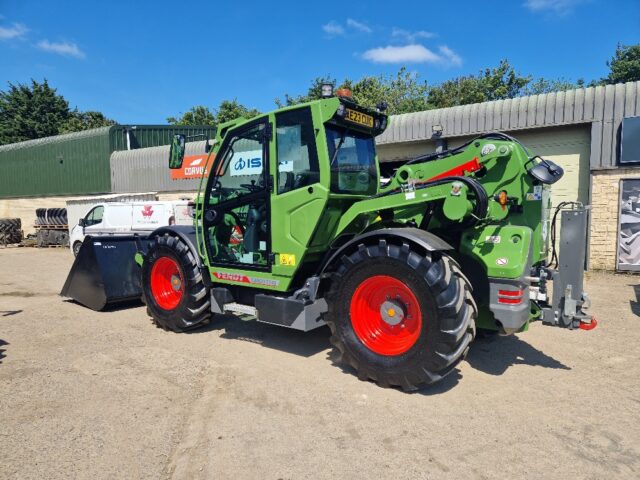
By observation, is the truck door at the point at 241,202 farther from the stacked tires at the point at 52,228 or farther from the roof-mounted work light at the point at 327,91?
the stacked tires at the point at 52,228

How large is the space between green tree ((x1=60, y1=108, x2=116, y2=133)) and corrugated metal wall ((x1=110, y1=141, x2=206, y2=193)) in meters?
16.9

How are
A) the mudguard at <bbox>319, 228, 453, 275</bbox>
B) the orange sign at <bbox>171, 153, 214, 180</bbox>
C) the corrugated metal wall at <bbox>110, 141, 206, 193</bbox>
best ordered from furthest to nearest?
the corrugated metal wall at <bbox>110, 141, 206, 193</bbox> → the orange sign at <bbox>171, 153, 214, 180</bbox> → the mudguard at <bbox>319, 228, 453, 275</bbox>

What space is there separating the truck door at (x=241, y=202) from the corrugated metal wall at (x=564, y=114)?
843 cm

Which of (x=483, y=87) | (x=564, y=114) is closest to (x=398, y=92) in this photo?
(x=483, y=87)

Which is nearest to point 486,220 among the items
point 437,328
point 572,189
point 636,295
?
point 437,328

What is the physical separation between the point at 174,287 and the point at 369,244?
3.14 metres

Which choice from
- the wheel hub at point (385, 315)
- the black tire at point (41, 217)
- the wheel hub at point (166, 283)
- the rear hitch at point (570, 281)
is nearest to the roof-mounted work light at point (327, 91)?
the wheel hub at point (385, 315)

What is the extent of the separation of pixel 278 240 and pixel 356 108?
1634 mm

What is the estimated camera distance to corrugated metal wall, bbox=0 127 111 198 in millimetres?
22406

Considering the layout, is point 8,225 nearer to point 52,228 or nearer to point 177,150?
point 52,228

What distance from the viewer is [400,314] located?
13.6 feet

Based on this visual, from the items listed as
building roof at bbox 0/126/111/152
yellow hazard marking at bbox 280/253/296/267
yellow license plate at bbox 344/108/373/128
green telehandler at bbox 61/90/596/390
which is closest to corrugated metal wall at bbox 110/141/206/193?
building roof at bbox 0/126/111/152

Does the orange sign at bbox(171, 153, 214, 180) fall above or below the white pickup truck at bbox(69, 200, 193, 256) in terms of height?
above

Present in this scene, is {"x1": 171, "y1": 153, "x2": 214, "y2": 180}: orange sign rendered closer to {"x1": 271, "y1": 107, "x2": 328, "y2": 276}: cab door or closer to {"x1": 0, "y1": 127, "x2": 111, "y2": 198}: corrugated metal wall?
{"x1": 0, "y1": 127, "x2": 111, "y2": 198}: corrugated metal wall
